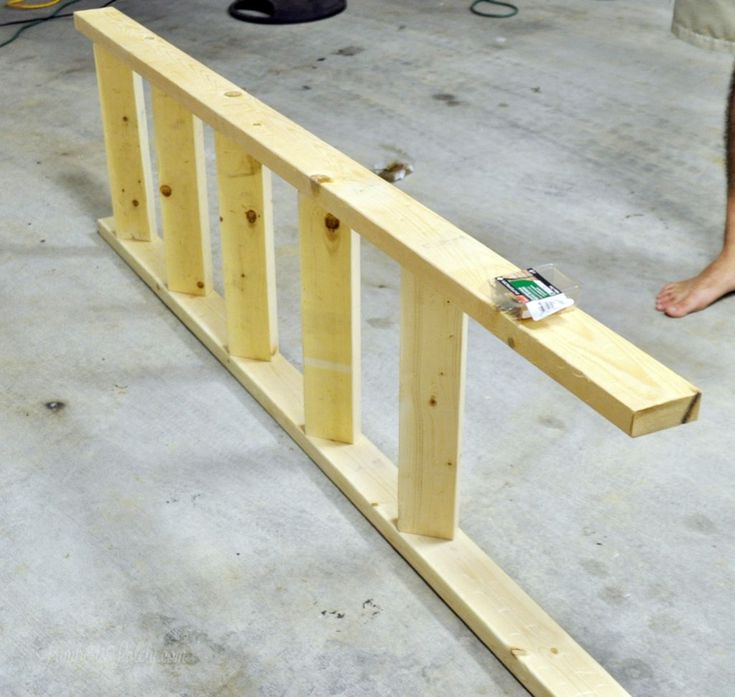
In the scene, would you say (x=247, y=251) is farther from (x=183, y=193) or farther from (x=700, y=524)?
(x=700, y=524)

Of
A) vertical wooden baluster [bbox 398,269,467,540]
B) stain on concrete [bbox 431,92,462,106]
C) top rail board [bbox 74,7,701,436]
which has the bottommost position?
stain on concrete [bbox 431,92,462,106]

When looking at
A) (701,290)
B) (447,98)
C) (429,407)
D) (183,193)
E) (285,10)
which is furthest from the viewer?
(285,10)

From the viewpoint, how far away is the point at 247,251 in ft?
5.90

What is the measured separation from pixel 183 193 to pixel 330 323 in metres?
0.54

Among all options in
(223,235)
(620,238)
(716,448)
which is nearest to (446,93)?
(620,238)

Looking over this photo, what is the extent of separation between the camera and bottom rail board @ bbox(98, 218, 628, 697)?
132 centimetres

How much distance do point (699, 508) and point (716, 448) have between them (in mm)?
160

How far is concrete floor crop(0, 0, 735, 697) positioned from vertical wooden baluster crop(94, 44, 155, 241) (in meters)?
0.12

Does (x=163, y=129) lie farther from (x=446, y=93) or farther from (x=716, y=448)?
(x=446, y=93)

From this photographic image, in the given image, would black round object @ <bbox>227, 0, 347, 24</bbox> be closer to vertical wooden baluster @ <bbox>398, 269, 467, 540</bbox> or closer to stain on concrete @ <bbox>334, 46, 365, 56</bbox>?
stain on concrete @ <bbox>334, 46, 365, 56</bbox>

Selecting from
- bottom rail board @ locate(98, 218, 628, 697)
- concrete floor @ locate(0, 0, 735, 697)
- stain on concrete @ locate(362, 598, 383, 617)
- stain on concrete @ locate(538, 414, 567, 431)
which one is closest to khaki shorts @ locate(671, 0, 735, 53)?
concrete floor @ locate(0, 0, 735, 697)

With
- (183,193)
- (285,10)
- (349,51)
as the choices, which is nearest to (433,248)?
(183,193)

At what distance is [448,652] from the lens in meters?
1.38

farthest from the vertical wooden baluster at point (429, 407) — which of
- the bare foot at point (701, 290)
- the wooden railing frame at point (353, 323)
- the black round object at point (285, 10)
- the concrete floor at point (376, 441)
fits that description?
the black round object at point (285, 10)
